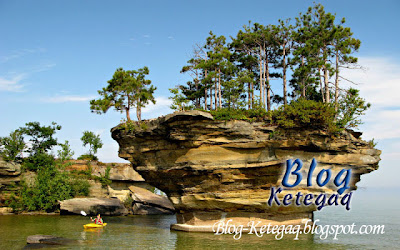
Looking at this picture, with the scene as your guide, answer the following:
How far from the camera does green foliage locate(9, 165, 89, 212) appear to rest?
34.3 metres

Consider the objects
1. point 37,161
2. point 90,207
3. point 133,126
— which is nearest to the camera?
point 133,126

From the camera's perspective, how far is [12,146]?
119ft

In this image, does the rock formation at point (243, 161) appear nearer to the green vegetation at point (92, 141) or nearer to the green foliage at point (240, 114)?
the green foliage at point (240, 114)

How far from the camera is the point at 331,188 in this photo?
22.6 meters

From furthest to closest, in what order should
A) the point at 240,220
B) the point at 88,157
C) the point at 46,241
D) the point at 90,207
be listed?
the point at 88,157
the point at 90,207
the point at 240,220
the point at 46,241

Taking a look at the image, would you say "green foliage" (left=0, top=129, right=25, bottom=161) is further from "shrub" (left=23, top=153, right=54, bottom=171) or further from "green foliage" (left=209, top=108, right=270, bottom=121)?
"green foliage" (left=209, top=108, right=270, bottom=121)

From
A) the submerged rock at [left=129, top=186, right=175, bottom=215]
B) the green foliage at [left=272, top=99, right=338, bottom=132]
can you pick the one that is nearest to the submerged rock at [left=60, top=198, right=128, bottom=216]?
the submerged rock at [left=129, top=186, right=175, bottom=215]

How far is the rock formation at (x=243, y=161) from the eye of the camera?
21828 millimetres

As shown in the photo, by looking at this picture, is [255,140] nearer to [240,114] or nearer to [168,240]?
[240,114]

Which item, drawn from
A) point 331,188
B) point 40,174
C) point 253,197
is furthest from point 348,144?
point 40,174

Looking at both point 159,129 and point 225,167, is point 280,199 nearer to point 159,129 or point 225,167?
point 225,167

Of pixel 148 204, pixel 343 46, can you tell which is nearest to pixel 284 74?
pixel 343 46

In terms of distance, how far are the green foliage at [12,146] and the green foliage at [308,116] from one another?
28.0 meters

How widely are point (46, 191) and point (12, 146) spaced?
20.3 feet
